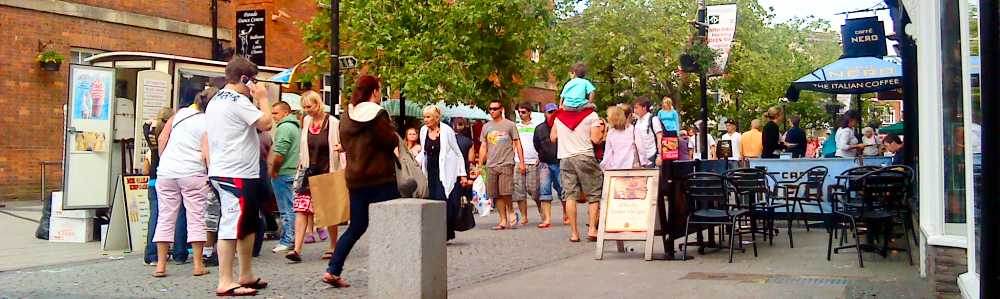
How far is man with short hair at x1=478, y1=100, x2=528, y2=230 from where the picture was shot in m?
13.3

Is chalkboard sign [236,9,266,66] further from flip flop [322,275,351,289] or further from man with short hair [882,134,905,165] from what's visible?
flip flop [322,275,351,289]

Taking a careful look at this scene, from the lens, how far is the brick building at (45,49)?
2144 cm

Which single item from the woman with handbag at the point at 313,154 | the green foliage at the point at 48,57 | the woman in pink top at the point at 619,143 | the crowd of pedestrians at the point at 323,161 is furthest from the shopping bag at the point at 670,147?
the green foliage at the point at 48,57

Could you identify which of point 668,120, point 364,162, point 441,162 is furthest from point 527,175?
point 364,162

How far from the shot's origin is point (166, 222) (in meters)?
8.77

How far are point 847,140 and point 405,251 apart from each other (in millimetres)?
11127

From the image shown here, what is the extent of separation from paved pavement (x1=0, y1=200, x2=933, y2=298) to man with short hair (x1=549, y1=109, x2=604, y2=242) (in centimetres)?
70

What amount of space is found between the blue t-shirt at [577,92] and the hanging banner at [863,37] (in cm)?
462

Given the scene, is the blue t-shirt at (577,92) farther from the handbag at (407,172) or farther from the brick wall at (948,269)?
the brick wall at (948,269)

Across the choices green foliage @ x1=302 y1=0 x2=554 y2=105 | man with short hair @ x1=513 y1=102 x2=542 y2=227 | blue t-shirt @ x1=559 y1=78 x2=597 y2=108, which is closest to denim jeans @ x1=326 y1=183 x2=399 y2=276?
blue t-shirt @ x1=559 y1=78 x2=597 y2=108

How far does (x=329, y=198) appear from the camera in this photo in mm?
8961

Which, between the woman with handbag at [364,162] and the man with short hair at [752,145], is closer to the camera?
the woman with handbag at [364,162]

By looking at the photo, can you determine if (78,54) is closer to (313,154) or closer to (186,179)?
(313,154)

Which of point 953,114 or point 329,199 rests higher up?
point 953,114
